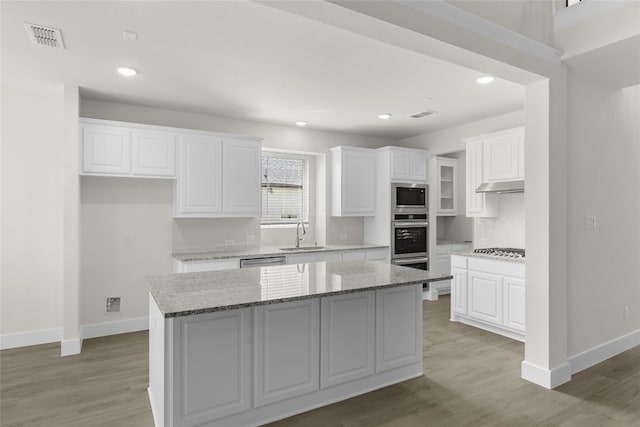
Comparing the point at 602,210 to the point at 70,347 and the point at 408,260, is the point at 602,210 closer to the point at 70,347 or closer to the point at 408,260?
the point at 408,260

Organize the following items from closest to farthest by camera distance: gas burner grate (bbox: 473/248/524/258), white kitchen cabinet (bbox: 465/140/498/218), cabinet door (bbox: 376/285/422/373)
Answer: cabinet door (bbox: 376/285/422/373), gas burner grate (bbox: 473/248/524/258), white kitchen cabinet (bbox: 465/140/498/218)

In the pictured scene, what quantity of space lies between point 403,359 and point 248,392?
131cm

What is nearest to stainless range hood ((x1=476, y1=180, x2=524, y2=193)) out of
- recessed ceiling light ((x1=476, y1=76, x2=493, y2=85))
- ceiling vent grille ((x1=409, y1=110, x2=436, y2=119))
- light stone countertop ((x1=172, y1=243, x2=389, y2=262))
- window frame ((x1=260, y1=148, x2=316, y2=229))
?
ceiling vent grille ((x1=409, y1=110, x2=436, y2=119))

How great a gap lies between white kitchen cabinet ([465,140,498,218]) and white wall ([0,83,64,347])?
191 inches

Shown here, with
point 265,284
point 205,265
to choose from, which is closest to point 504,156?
point 265,284

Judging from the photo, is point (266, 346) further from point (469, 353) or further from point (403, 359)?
point (469, 353)

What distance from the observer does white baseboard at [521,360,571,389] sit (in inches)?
114

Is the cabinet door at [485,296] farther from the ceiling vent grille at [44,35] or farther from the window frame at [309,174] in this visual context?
the ceiling vent grille at [44,35]

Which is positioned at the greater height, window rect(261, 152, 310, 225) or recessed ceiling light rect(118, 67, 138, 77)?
recessed ceiling light rect(118, 67, 138, 77)

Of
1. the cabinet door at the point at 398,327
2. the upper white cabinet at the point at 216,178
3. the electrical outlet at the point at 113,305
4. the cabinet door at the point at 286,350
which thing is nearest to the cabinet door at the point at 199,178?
the upper white cabinet at the point at 216,178

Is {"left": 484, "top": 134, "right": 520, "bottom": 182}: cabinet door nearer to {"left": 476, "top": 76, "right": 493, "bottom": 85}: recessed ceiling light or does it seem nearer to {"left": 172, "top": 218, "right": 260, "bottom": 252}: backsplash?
{"left": 476, "top": 76, "right": 493, "bottom": 85}: recessed ceiling light

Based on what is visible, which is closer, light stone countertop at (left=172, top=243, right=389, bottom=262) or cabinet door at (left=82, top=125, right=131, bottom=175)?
cabinet door at (left=82, top=125, right=131, bottom=175)

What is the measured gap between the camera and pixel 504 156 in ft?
14.8

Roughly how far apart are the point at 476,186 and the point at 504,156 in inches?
22.0
